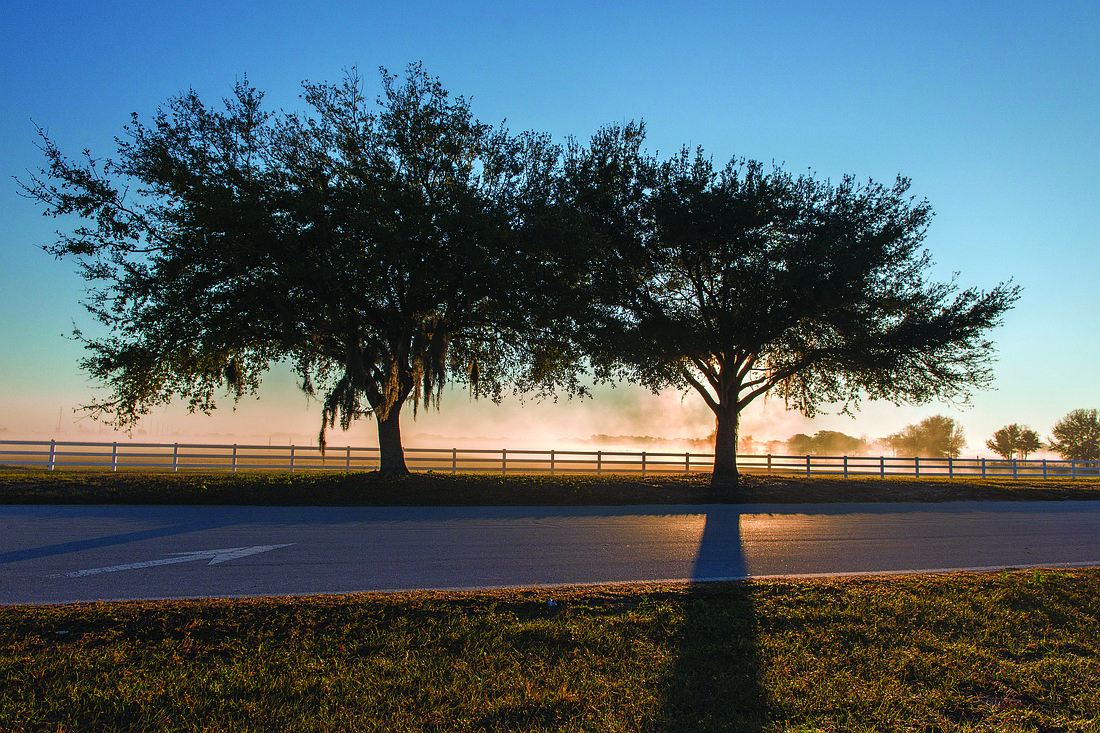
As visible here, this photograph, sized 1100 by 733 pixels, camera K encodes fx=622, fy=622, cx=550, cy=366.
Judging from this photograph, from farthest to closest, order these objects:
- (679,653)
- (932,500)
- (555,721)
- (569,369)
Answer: (569,369), (932,500), (679,653), (555,721)

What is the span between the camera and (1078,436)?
67.4 m

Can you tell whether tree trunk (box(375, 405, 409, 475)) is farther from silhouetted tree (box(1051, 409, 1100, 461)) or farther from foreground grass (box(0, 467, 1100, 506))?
silhouetted tree (box(1051, 409, 1100, 461))

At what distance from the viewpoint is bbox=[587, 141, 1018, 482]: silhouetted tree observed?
20.3m

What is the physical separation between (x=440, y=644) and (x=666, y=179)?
65.6 ft

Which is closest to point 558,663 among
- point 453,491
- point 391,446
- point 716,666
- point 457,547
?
point 716,666

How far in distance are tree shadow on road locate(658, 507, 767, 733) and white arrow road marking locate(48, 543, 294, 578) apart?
5.57 metres

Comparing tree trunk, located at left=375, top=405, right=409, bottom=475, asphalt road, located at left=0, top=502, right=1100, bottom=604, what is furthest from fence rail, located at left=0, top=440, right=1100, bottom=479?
asphalt road, located at left=0, top=502, right=1100, bottom=604

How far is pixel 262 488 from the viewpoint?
15.3 metres

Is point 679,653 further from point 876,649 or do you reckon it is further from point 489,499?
point 489,499

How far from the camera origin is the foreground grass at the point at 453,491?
14008mm

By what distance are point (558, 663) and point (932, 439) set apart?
113 m

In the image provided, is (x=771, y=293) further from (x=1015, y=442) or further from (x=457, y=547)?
(x=1015, y=442)

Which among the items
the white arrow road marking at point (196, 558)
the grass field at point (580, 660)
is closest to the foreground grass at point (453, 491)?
the white arrow road marking at point (196, 558)

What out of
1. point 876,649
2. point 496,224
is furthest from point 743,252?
point 876,649
